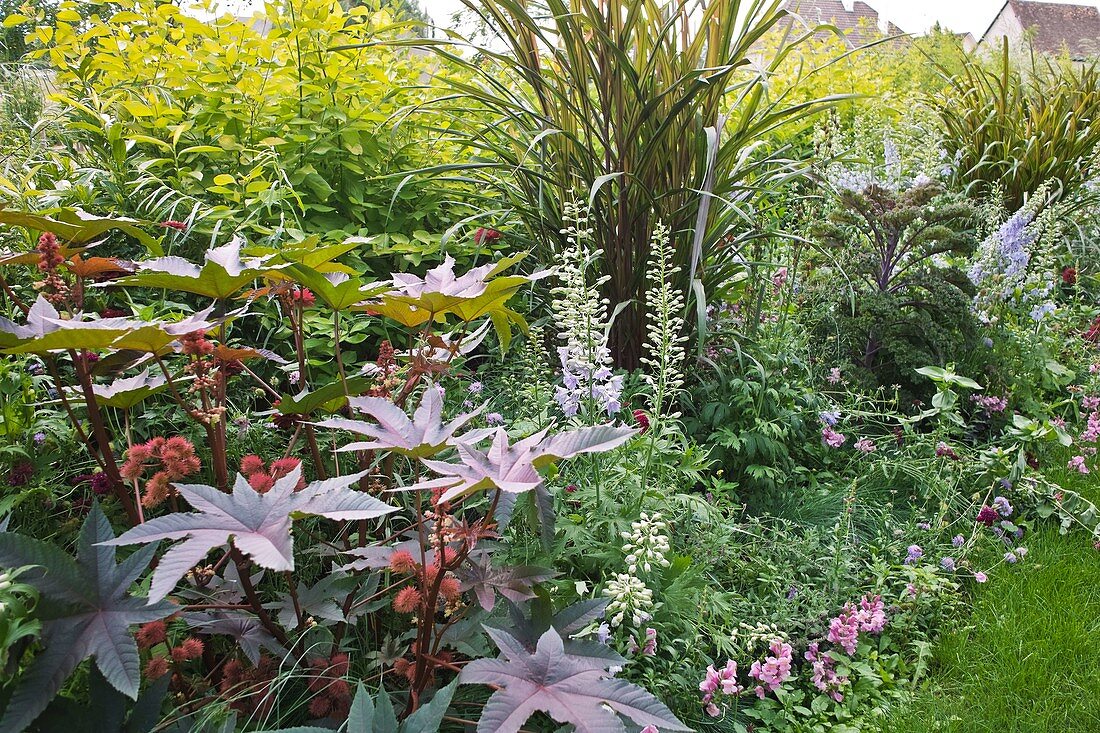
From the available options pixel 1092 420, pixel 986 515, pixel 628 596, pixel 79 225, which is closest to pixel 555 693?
pixel 628 596

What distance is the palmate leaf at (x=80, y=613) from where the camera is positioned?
0.90m

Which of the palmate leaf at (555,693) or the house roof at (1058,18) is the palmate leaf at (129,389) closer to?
the palmate leaf at (555,693)

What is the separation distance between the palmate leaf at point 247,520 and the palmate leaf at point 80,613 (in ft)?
0.31

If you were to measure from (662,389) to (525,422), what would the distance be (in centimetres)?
38

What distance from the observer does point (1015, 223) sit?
341 centimetres

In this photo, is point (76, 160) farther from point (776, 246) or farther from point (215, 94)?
point (776, 246)

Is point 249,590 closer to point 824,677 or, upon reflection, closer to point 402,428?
point 402,428

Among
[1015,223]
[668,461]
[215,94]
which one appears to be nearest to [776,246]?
[1015,223]

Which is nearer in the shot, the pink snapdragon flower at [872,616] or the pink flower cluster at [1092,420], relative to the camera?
the pink snapdragon flower at [872,616]

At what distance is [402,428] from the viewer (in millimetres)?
1081

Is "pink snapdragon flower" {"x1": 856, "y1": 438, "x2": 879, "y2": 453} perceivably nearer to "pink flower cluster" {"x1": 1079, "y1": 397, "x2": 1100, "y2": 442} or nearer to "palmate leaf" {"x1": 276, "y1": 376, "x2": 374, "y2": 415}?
"pink flower cluster" {"x1": 1079, "y1": 397, "x2": 1100, "y2": 442}

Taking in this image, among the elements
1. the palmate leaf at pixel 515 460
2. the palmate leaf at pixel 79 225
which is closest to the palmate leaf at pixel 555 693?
the palmate leaf at pixel 515 460

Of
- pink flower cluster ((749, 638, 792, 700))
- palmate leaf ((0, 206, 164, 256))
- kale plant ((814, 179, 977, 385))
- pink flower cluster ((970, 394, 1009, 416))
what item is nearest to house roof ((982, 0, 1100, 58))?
kale plant ((814, 179, 977, 385))

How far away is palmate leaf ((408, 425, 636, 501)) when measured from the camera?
0.96 metres
